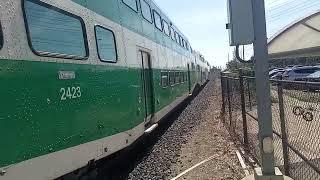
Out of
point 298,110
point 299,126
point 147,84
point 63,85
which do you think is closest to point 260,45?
point 298,110

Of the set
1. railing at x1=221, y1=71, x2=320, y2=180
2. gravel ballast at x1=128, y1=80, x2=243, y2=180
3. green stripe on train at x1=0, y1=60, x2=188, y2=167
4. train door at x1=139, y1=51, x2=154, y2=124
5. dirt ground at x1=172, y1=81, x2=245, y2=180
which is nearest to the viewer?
green stripe on train at x1=0, y1=60, x2=188, y2=167

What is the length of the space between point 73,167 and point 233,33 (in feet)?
8.38

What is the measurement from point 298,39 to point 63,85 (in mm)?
70668

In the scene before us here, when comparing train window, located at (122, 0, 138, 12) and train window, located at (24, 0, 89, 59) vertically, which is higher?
train window, located at (122, 0, 138, 12)

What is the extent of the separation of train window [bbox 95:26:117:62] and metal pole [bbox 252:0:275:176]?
2.36 metres

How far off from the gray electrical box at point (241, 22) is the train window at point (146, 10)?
596 centimetres

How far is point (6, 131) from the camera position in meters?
4.71

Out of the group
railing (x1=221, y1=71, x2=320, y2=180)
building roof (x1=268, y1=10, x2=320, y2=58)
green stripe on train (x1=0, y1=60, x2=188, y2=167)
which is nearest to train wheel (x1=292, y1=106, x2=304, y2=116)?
railing (x1=221, y1=71, x2=320, y2=180)

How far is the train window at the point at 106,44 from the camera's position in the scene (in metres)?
7.54

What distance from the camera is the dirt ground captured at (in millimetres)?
9325

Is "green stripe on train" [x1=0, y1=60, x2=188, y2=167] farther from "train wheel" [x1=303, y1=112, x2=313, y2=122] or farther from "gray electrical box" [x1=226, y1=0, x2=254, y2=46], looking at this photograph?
Result: "train wheel" [x1=303, y1=112, x2=313, y2=122]

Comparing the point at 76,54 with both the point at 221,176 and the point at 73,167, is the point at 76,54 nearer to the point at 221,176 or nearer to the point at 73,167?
the point at 73,167

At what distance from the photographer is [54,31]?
19.5ft

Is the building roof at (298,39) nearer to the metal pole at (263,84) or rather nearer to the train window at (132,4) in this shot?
the train window at (132,4)
